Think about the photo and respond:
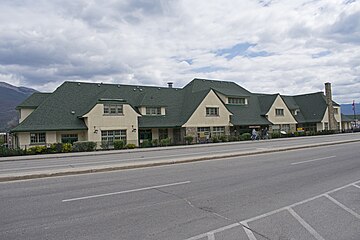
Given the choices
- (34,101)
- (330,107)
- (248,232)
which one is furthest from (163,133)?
(248,232)

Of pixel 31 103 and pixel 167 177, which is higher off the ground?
pixel 31 103

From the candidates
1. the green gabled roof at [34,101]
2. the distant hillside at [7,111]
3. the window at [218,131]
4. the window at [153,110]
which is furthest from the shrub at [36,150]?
the distant hillside at [7,111]

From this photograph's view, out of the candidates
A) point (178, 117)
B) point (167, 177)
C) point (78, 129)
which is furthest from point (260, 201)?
point (178, 117)

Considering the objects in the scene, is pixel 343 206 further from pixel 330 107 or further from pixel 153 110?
pixel 330 107

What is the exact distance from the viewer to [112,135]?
3766cm

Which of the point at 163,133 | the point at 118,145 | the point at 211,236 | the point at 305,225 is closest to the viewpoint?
the point at 211,236

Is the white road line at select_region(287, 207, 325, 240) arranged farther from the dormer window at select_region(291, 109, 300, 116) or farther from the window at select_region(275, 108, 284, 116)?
the dormer window at select_region(291, 109, 300, 116)

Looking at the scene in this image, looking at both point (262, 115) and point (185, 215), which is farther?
point (262, 115)

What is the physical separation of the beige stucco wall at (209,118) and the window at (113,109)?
8656 mm

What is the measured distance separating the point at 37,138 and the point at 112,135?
7.90 metres

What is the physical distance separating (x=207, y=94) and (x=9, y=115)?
311 ft

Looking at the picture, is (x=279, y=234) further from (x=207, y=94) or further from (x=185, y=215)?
(x=207, y=94)

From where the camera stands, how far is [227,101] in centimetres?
5097

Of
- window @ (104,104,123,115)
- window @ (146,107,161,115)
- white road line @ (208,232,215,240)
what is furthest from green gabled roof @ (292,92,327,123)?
white road line @ (208,232,215,240)
